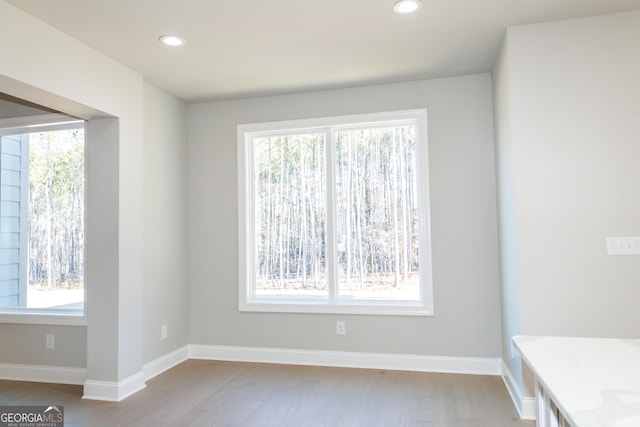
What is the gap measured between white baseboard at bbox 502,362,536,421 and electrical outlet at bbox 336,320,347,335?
142cm

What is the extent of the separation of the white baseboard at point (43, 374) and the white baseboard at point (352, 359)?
1.04 meters

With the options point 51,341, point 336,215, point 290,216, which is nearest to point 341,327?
point 336,215

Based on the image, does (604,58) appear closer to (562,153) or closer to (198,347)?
(562,153)

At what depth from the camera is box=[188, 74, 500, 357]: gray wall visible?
369cm

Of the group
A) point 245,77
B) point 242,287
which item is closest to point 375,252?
point 242,287

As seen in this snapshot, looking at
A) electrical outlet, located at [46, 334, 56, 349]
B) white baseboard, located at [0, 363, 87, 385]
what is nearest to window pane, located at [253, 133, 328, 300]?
white baseboard, located at [0, 363, 87, 385]

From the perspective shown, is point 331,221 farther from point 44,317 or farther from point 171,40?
point 44,317

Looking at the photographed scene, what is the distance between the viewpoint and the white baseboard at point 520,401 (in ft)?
9.09

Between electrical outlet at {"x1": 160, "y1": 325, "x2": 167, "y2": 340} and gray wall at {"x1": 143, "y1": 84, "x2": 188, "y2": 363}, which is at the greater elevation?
gray wall at {"x1": 143, "y1": 84, "x2": 188, "y2": 363}

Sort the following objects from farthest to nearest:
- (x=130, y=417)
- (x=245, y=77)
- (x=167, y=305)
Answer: (x=167, y=305)
(x=245, y=77)
(x=130, y=417)

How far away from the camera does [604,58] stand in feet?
9.00

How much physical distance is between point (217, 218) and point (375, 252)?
1649mm

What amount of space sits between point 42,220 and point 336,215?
271 centimetres

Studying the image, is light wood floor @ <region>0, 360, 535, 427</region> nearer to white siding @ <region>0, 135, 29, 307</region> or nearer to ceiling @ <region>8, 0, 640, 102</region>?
white siding @ <region>0, 135, 29, 307</region>
